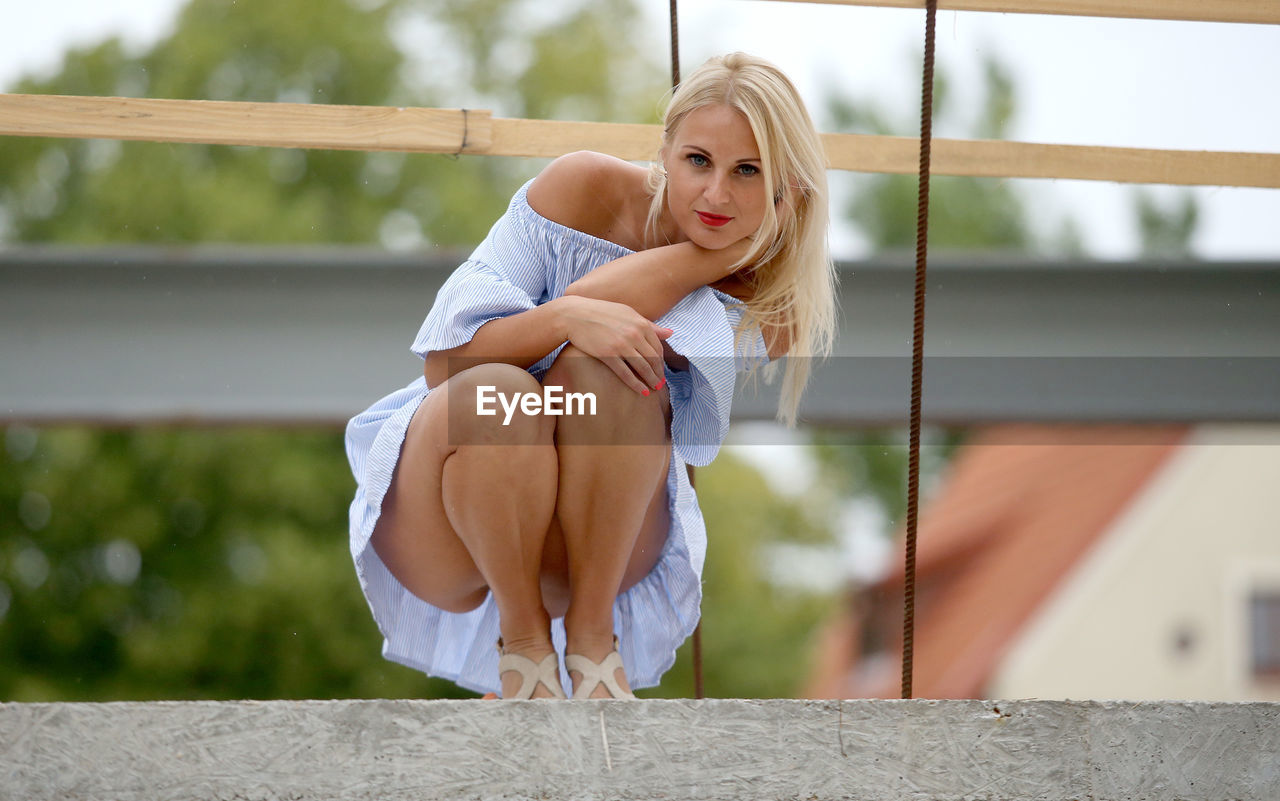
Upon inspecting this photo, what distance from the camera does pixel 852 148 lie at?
262 centimetres

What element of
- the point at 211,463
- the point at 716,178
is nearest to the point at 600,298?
the point at 716,178

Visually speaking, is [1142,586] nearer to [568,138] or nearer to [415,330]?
[415,330]

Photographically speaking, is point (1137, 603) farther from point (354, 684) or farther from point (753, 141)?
point (753, 141)

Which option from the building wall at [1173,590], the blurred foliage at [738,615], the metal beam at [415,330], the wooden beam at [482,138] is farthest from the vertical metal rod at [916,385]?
the building wall at [1173,590]

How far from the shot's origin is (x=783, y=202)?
200 centimetres

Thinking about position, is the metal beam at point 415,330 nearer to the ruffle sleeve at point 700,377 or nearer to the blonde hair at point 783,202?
the blonde hair at point 783,202

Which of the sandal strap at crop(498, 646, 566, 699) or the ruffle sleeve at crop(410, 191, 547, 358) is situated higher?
the ruffle sleeve at crop(410, 191, 547, 358)

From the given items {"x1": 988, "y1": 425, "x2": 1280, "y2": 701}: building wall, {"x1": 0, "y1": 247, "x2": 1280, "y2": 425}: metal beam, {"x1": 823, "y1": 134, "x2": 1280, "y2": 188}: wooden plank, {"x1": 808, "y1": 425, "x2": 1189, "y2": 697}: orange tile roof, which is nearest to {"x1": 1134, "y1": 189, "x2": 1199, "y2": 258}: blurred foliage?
{"x1": 808, "y1": 425, "x2": 1189, "y2": 697}: orange tile roof

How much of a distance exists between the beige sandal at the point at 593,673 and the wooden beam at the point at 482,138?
0.97m

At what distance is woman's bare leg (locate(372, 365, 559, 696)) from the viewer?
71.1 inches

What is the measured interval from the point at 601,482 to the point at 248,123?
97cm

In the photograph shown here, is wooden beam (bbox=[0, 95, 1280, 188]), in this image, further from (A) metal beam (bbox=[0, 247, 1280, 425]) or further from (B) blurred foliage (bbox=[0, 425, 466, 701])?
(B) blurred foliage (bbox=[0, 425, 466, 701])

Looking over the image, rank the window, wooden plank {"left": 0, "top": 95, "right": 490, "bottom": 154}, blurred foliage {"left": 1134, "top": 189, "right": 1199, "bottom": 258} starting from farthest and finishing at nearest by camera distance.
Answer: blurred foliage {"left": 1134, "top": 189, "right": 1199, "bottom": 258} → the window → wooden plank {"left": 0, "top": 95, "right": 490, "bottom": 154}

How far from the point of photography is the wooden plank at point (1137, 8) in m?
2.46
